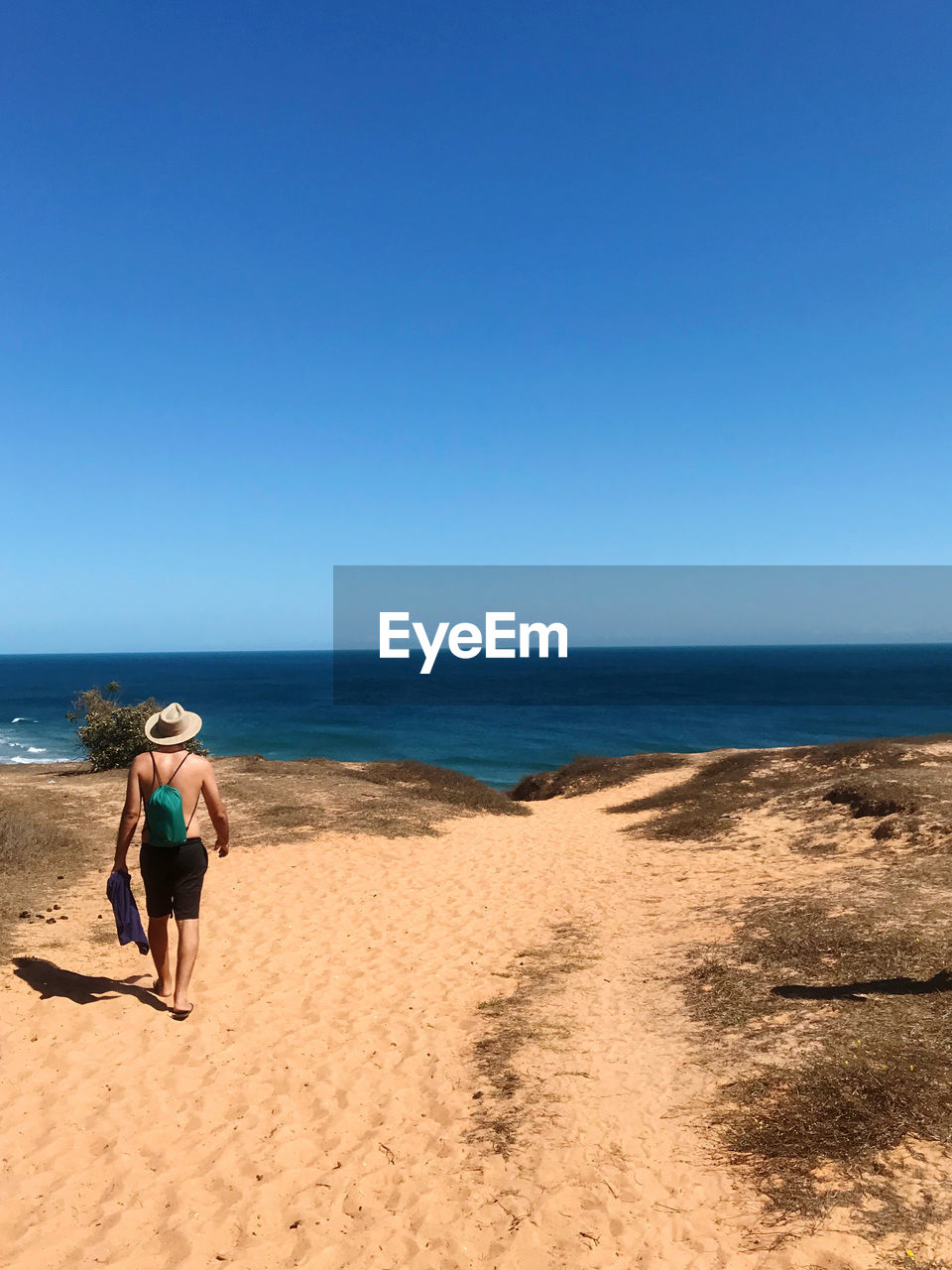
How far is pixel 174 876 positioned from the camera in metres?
6.29

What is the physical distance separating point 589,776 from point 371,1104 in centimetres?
2177

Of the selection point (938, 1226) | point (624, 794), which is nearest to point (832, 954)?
point (938, 1226)

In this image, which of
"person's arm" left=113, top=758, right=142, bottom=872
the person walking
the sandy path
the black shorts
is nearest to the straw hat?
the person walking

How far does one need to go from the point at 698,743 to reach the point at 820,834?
Result: 113 ft

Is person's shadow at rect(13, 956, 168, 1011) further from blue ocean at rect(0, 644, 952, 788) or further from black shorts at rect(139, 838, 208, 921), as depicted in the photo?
blue ocean at rect(0, 644, 952, 788)

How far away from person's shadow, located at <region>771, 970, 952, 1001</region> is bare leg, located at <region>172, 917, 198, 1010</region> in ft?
17.7

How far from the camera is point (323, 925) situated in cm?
962

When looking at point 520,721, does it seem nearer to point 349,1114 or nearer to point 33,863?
point 33,863

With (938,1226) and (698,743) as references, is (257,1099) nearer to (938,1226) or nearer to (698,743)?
(938,1226)

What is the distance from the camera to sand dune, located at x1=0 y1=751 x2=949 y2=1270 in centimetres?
404

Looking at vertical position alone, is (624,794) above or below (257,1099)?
below

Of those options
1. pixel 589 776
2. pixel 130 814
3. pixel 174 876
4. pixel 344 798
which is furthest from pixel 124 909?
pixel 589 776

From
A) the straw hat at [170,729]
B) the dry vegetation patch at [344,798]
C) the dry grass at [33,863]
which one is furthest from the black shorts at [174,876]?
the dry vegetation patch at [344,798]

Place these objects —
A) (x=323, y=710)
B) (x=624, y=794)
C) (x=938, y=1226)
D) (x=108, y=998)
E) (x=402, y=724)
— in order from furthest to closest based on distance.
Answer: (x=323, y=710) → (x=402, y=724) → (x=624, y=794) → (x=108, y=998) → (x=938, y=1226)
